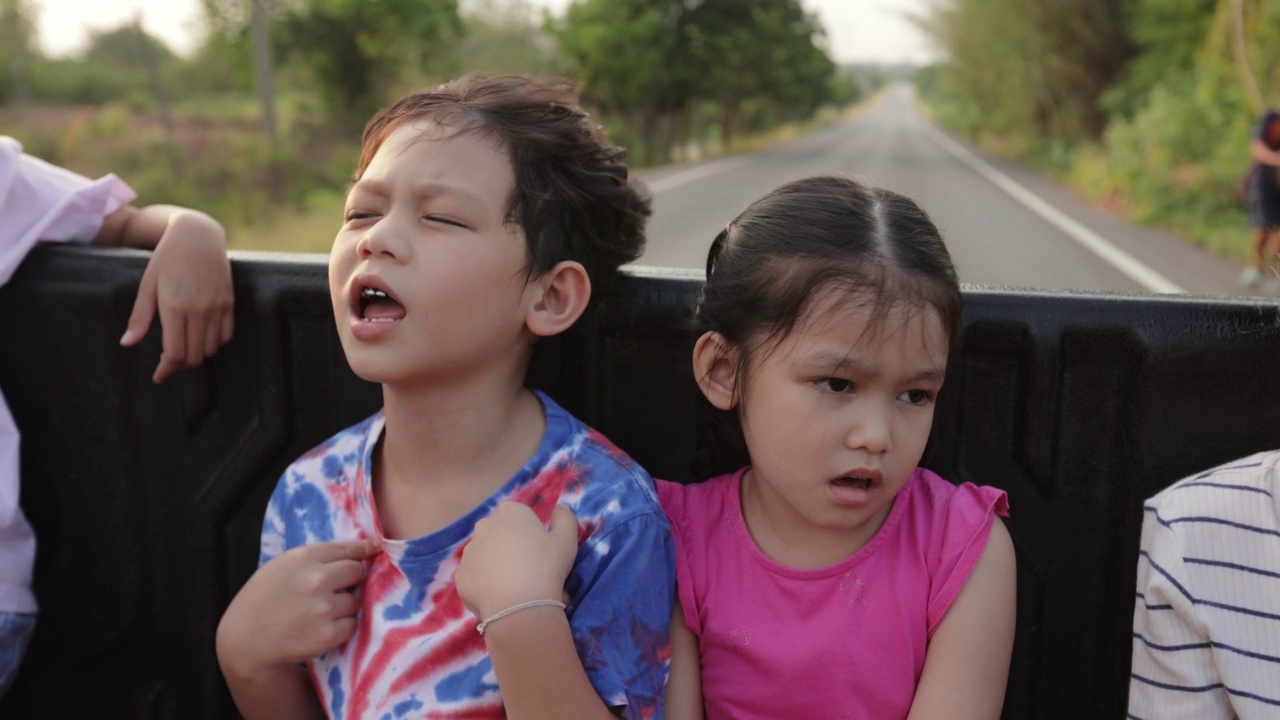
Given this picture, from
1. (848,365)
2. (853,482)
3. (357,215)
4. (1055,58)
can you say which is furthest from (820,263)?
(1055,58)

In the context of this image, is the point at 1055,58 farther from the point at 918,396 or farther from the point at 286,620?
the point at 286,620

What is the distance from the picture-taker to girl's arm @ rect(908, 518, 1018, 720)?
1.51 metres

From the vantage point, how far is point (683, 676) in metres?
1.62

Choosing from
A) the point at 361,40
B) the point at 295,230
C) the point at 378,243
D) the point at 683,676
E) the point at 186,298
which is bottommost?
the point at 295,230

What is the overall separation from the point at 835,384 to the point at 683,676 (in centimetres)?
46

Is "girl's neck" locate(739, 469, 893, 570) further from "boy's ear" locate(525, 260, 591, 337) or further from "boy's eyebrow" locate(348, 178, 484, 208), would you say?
"boy's eyebrow" locate(348, 178, 484, 208)

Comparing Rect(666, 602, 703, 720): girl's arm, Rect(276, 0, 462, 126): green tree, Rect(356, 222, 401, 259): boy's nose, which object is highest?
Rect(276, 0, 462, 126): green tree

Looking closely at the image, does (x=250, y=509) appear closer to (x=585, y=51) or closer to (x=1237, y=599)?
(x=1237, y=599)

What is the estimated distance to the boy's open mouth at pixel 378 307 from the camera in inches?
62.7

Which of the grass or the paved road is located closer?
the paved road

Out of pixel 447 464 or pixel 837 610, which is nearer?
pixel 837 610

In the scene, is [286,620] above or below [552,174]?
below

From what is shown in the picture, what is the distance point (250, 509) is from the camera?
1.97 metres

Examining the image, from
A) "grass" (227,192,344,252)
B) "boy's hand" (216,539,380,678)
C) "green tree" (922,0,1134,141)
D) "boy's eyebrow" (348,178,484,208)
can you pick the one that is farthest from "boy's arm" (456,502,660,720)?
"green tree" (922,0,1134,141)
